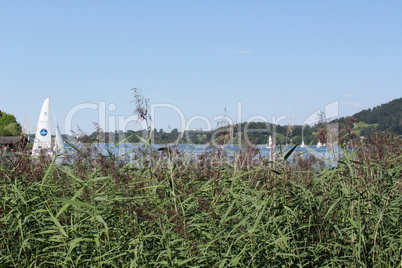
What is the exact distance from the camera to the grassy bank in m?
3.56

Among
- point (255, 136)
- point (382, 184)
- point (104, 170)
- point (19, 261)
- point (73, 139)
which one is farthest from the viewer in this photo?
point (255, 136)

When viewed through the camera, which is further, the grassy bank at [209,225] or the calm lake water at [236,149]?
the calm lake water at [236,149]

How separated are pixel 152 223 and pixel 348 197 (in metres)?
1.48

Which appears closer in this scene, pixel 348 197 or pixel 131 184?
pixel 348 197

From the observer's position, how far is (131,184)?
419 cm

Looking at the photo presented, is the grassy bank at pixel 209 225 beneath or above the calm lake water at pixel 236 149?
beneath

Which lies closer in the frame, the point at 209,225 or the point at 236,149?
the point at 209,225

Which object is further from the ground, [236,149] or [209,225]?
[236,149]

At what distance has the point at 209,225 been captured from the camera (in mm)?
3723

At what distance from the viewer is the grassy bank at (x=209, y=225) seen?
356cm

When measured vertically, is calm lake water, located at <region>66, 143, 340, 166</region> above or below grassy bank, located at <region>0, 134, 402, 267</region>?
above

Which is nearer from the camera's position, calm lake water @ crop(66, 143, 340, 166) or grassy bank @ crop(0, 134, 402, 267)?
grassy bank @ crop(0, 134, 402, 267)

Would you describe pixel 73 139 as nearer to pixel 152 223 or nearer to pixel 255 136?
pixel 255 136

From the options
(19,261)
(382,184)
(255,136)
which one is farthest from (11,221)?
(255,136)
